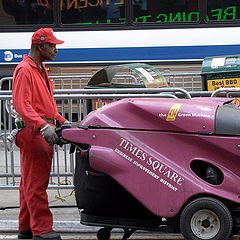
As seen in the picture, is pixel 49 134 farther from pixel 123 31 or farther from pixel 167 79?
pixel 123 31

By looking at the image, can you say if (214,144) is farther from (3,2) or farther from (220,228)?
(3,2)

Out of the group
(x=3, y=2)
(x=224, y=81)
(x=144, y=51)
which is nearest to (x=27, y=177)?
(x=224, y=81)

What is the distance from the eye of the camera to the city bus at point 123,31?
1144 centimetres

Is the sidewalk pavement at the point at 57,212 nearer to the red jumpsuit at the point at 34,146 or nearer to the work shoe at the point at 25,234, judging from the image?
the work shoe at the point at 25,234

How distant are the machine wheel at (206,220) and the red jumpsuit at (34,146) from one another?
1229 millimetres

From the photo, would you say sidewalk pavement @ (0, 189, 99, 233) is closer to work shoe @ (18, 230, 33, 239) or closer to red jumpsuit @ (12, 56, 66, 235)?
work shoe @ (18, 230, 33, 239)

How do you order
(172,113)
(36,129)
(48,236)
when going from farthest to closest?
1. (48,236)
2. (36,129)
3. (172,113)

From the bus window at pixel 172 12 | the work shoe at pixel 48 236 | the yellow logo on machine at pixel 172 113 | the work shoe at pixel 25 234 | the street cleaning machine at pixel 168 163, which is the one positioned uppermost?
the bus window at pixel 172 12

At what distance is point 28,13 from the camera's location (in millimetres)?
11844

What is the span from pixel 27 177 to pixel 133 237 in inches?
42.9

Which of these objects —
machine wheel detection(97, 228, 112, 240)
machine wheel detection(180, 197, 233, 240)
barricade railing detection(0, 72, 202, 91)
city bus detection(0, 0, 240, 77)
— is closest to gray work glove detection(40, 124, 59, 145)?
machine wheel detection(97, 228, 112, 240)

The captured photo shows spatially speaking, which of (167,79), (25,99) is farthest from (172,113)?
(167,79)

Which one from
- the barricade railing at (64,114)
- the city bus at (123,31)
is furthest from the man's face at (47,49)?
the city bus at (123,31)

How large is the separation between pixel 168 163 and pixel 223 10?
7.40m
